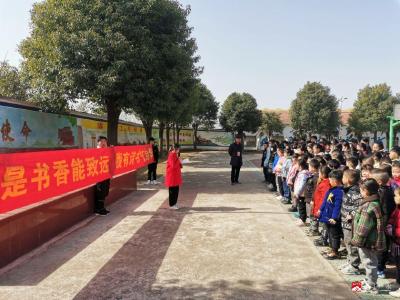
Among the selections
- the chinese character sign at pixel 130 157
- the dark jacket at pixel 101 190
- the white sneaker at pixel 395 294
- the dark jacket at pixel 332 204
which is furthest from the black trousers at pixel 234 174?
the white sneaker at pixel 395 294

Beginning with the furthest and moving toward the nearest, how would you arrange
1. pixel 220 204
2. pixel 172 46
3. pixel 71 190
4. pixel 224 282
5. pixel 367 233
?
pixel 172 46, pixel 220 204, pixel 71 190, pixel 224 282, pixel 367 233

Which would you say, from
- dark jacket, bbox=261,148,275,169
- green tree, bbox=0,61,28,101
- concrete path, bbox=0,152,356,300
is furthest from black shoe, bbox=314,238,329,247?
green tree, bbox=0,61,28,101

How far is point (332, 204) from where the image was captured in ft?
18.0

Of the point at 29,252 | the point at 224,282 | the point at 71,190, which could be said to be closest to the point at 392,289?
the point at 224,282

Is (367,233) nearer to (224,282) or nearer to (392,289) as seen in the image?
(392,289)

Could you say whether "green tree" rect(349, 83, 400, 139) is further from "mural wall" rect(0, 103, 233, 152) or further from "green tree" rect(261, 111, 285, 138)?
"mural wall" rect(0, 103, 233, 152)

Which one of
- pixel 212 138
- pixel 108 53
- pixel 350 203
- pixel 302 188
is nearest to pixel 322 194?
pixel 350 203

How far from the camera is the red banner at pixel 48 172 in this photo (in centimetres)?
533

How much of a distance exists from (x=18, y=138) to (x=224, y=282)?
1108 cm

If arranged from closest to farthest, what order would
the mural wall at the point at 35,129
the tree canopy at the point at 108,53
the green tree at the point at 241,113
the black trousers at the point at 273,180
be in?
the mural wall at the point at 35,129 < the black trousers at the point at 273,180 < the tree canopy at the point at 108,53 < the green tree at the point at 241,113

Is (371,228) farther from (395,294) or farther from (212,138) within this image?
(212,138)

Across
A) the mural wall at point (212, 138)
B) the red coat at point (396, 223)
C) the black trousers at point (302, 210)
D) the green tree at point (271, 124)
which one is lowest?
the black trousers at point (302, 210)

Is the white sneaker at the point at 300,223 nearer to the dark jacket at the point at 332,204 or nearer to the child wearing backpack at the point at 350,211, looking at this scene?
the dark jacket at the point at 332,204

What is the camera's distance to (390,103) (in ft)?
161
